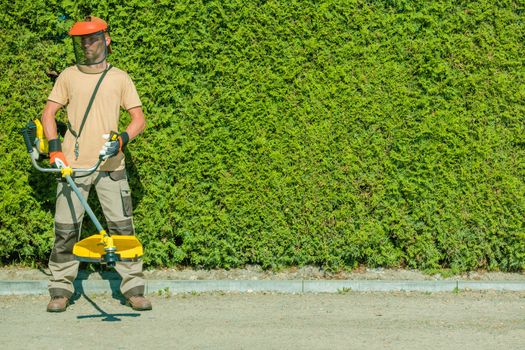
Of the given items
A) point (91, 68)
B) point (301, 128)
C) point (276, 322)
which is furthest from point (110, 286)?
point (301, 128)

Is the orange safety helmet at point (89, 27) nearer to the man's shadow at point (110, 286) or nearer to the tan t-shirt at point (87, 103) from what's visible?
the tan t-shirt at point (87, 103)

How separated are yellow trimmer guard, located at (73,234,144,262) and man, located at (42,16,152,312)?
0.19 metres

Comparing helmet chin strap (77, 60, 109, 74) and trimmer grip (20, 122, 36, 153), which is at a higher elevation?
helmet chin strap (77, 60, 109, 74)

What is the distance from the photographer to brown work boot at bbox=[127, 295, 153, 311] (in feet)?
22.1

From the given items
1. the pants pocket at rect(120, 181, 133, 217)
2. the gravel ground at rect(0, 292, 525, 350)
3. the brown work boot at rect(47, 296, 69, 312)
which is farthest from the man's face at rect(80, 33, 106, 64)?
the gravel ground at rect(0, 292, 525, 350)

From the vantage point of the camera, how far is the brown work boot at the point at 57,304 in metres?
6.65

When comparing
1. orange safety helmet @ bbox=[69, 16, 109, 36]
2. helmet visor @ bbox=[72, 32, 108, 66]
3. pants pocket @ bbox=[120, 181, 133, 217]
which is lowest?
pants pocket @ bbox=[120, 181, 133, 217]

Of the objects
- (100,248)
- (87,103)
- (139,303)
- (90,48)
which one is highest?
(90,48)

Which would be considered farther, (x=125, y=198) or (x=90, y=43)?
(x=125, y=198)

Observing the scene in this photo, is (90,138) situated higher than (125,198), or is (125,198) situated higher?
(90,138)

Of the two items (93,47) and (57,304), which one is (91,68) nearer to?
(93,47)

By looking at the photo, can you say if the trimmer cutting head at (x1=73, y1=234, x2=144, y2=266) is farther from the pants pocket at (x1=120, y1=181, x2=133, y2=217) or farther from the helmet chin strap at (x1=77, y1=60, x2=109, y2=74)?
the helmet chin strap at (x1=77, y1=60, x2=109, y2=74)

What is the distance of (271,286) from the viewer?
748 centimetres

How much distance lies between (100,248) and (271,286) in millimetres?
1700
